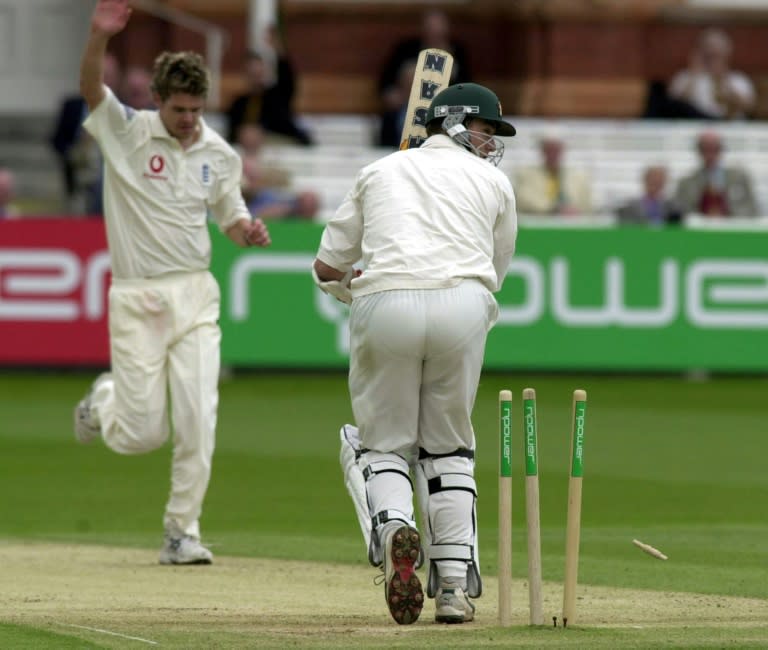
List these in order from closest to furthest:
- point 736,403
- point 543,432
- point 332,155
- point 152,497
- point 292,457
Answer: point 152,497 → point 292,457 → point 543,432 → point 736,403 → point 332,155

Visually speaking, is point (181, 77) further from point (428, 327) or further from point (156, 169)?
point (428, 327)

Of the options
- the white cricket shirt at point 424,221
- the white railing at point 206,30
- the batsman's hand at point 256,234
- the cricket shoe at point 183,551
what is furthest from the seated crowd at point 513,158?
the white cricket shirt at point 424,221

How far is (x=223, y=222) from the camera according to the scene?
34.3 ft

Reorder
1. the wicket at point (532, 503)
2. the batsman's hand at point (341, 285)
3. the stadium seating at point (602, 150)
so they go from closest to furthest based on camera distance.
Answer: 1. the wicket at point (532, 503)
2. the batsman's hand at point (341, 285)
3. the stadium seating at point (602, 150)

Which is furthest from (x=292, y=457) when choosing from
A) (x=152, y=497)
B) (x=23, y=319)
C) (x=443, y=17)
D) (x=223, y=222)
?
(x=443, y=17)

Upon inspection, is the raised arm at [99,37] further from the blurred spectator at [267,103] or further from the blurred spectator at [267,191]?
the blurred spectator at [267,103]

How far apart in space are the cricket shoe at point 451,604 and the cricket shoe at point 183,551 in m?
2.25

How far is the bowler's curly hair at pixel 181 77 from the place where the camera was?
393 inches

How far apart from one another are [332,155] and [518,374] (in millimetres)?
3783

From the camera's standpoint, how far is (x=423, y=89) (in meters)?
9.16

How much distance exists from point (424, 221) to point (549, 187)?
497 inches

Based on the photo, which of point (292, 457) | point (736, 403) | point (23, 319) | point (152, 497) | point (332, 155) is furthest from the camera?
point (332, 155)

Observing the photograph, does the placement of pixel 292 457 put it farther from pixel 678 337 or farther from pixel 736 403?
pixel 678 337

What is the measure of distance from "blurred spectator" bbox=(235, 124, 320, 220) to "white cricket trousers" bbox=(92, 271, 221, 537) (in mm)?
9379
